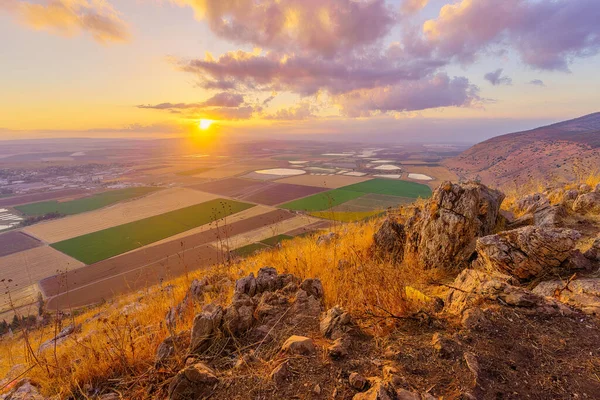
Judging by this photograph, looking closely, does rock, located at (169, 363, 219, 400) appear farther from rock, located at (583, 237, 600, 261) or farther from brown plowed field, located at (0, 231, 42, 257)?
brown plowed field, located at (0, 231, 42, 257)

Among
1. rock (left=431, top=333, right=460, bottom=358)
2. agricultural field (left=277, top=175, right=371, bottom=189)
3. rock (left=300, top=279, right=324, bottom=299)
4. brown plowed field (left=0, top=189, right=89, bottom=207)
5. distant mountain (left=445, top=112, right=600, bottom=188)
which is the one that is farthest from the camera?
agricultural field (left=277, top=175, right=371, bottom=189)

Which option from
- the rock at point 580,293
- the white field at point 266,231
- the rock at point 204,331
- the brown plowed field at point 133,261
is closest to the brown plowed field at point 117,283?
the brown plowed field at point 133,261

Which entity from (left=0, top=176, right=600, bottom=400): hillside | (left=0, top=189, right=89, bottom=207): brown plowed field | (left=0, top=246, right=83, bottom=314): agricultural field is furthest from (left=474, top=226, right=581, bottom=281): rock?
(left=0, top=189, right=89, bottom=207): brown plowed field

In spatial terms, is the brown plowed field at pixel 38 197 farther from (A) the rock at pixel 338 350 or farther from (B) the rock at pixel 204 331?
(A) the rock at pixel 338 350

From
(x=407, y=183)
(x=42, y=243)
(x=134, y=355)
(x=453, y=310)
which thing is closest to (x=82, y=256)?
(x=42, y=243)

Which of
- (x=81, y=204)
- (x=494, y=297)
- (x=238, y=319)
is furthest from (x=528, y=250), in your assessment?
(x=81, y=204)

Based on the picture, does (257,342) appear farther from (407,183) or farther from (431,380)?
(407,183)
